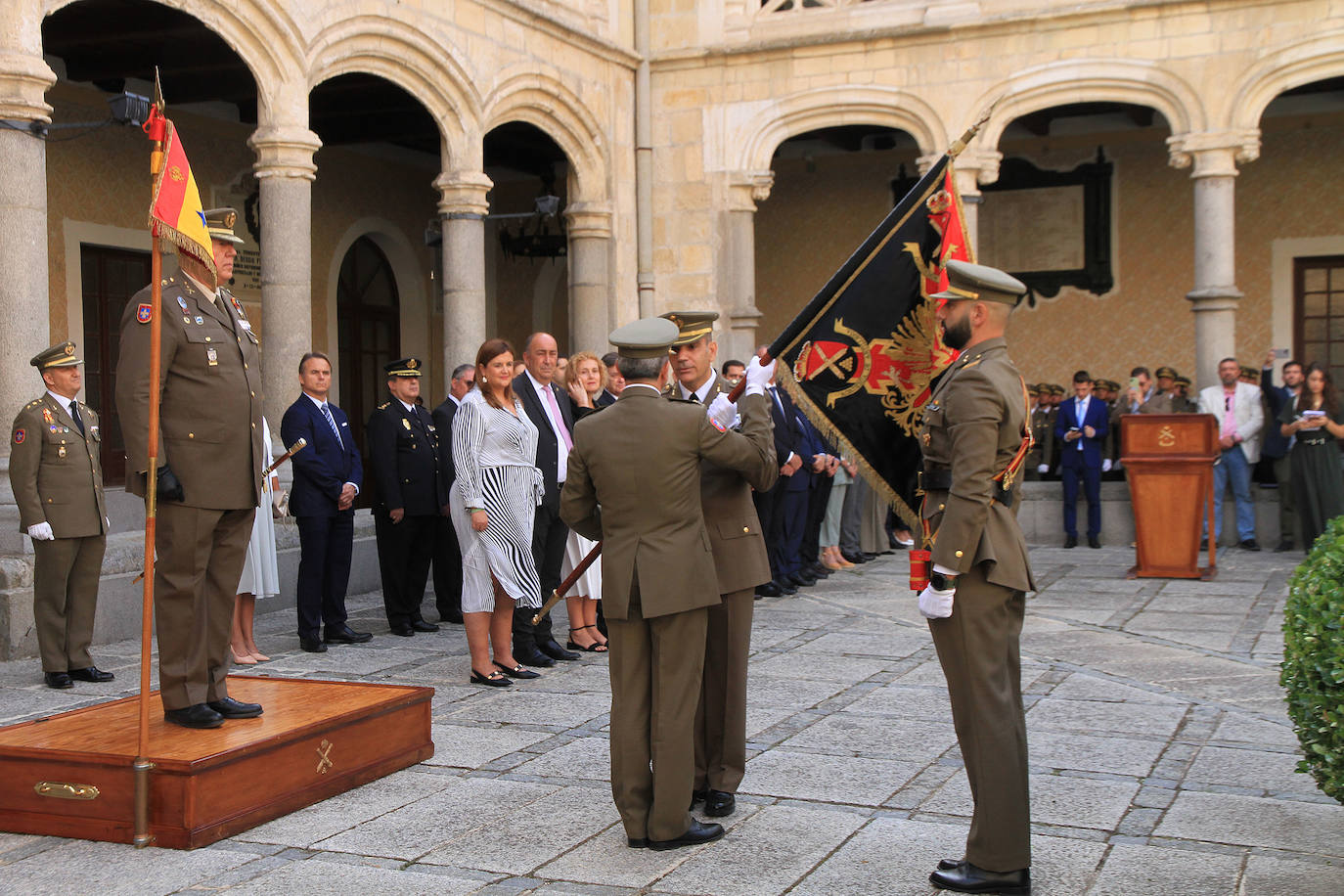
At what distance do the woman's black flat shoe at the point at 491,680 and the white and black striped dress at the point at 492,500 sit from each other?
0.32m

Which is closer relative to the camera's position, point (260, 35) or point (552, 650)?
point (552, 650)

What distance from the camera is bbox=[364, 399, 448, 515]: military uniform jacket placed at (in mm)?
7883

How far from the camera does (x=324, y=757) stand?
A: 14.6 feet

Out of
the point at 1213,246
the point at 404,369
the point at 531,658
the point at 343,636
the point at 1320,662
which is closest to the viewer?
the point at 1320,662

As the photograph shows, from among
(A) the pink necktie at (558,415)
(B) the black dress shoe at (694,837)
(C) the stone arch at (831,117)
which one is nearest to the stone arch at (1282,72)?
(C) the stone arch at (831,117)

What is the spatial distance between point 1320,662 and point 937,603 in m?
0.98

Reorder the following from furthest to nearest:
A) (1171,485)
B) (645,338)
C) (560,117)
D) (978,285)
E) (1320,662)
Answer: (560,117), (1171,485), (645,338), (978,285), (1320,662)

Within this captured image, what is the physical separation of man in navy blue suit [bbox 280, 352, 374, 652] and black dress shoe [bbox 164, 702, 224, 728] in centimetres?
280

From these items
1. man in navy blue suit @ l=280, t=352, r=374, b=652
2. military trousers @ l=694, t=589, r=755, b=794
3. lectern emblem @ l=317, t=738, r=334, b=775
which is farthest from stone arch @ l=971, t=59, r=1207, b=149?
lectern emblem @ l=317, t=738, r=334, b=775

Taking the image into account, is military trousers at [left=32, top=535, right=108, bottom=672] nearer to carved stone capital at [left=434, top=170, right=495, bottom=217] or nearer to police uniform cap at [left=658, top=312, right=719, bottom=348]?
police uniform cap at [left=658, top=312, right=719, bottom=348]

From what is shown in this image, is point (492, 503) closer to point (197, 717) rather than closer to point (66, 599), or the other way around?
point (197, 717)

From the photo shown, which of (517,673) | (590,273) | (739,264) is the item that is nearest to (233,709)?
(517,673)

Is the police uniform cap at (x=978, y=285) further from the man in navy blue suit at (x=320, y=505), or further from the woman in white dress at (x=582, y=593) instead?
the man in navy blue suit at (x=320, y=505)

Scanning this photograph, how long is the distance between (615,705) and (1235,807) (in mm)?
2013
